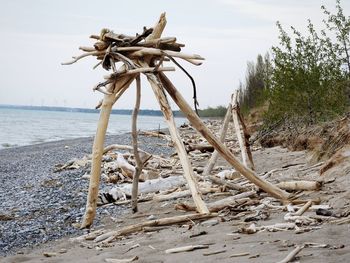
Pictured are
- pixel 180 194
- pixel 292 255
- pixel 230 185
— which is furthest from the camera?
pixel 180 194

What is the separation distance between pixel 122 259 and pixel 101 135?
229 cm

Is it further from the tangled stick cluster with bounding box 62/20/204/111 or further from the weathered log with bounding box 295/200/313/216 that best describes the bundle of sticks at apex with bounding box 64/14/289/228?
the weathered log with bounding box 295/200/313/216

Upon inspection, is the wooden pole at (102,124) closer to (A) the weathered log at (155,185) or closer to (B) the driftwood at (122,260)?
(B) the driftwood at (122,260)

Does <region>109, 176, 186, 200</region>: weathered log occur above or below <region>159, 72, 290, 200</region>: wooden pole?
below

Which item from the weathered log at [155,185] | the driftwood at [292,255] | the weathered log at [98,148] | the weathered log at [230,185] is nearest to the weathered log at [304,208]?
the driftwood at [292,255]

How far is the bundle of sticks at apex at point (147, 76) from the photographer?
6141 mm

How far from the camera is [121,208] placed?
8.05m

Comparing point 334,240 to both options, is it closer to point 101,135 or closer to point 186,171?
point 186,171

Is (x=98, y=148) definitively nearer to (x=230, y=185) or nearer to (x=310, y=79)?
(x=230, y=185)

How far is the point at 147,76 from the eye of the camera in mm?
6234

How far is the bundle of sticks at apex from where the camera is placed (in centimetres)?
614

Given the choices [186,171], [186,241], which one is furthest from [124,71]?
[186,241]

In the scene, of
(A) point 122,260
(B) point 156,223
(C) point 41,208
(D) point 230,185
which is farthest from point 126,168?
(A) point 122,260

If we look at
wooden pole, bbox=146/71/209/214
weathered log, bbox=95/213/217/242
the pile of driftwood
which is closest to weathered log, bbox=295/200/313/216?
the pile of driftwood
